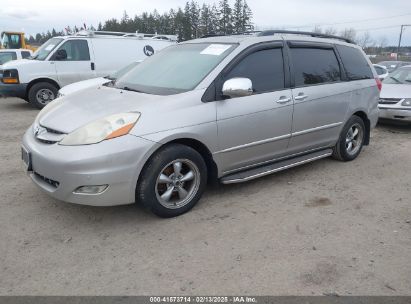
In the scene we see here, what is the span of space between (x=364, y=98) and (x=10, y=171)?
510cm

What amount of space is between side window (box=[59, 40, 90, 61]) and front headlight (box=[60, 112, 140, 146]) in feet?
26.0

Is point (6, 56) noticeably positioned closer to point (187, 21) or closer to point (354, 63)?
point (354, 63)

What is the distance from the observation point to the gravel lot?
2752 mm

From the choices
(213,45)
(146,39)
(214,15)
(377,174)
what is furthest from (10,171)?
(214,15)

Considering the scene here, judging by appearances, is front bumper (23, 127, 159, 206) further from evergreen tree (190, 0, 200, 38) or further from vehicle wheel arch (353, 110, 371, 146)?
evergreen tree (190, 0, 200, 38)

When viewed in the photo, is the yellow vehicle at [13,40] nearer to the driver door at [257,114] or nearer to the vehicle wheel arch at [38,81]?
the vehicle wheel arch at [38,81]

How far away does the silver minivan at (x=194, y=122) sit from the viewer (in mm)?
3307

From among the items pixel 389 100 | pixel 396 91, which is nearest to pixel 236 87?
pixel 389 100

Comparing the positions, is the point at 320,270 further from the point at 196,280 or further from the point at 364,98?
the point at 364,98

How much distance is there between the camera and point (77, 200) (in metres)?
3.33

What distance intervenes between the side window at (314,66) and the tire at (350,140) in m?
0.75

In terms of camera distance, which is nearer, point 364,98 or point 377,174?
point 377,174

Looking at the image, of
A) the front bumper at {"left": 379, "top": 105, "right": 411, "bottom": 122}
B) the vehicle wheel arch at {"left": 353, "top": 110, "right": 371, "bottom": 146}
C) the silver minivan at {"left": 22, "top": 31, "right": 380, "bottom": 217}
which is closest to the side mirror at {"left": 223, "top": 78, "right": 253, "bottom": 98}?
the silver minivan at {"left": 22, "top": 31, "right": 380, "bottom": 217}

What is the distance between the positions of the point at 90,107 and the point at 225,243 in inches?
73.5
